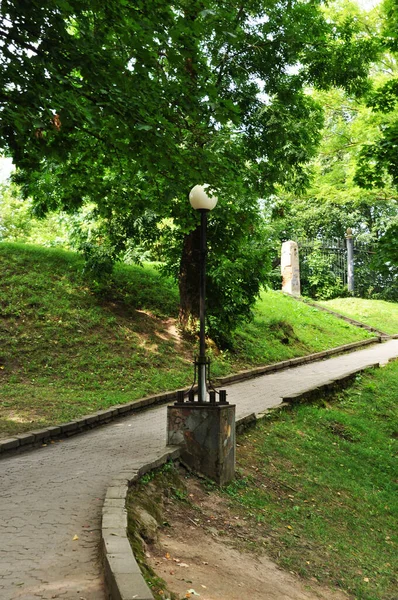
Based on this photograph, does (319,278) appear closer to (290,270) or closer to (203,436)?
(290,270)

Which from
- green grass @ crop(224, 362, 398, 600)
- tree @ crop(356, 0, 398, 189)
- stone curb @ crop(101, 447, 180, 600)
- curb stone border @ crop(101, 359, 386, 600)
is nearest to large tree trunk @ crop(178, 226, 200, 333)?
green grass @ crop(224, 362, 398, 600)

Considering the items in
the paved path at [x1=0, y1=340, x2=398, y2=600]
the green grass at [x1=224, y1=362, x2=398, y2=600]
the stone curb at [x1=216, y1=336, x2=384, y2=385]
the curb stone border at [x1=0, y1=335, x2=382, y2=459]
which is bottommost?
the green grass at [x1=224, y1=362, x2=398, y2=600]

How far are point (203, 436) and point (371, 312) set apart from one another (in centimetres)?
2471

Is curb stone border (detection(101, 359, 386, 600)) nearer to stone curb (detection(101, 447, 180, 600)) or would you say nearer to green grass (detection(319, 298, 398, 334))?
stone curb (detection(101, 447, 180, 600))

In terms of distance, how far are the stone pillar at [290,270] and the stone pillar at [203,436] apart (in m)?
23.1

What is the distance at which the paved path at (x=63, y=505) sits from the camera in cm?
348

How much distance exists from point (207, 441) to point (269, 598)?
2417 millimetres

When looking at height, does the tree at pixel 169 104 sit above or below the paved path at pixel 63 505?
above

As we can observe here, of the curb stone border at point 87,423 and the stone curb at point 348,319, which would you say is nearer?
the curb stone border at point 87,423

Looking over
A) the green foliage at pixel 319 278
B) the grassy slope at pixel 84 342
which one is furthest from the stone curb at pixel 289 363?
the green foliage at pixel 319 278

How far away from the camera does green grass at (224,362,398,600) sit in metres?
5.64

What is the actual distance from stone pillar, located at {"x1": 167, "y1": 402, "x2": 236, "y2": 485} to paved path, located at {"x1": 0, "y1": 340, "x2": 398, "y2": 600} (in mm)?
368

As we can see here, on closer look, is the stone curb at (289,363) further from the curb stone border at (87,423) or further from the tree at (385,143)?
the tree at (385,143)

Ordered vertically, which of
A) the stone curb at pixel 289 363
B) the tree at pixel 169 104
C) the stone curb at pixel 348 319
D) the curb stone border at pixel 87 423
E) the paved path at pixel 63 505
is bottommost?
the paved path at pixel 63 505
